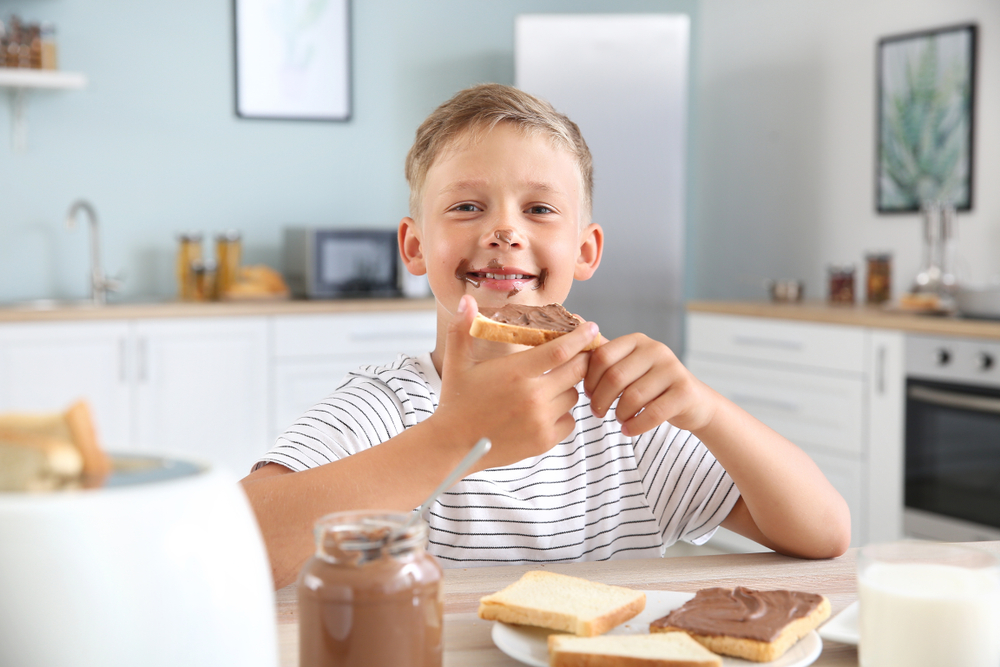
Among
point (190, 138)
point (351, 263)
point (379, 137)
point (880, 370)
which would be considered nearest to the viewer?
point (880, 370)

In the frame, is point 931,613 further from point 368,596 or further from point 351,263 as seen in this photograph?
point 351,263

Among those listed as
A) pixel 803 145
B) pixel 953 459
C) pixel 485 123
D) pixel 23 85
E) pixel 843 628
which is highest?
pixel 23 85

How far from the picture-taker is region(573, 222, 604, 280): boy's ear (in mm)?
1316

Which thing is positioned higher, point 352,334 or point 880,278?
point 880,278

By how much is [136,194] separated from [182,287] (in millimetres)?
383

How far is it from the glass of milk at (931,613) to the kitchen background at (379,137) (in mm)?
2647

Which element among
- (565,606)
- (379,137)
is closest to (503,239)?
(565,606)

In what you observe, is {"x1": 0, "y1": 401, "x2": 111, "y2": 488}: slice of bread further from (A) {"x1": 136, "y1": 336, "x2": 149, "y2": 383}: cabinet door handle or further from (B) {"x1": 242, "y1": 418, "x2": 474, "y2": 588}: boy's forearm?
(A) {"x1": 136, "y1": 336, "x2": 149, "y2": 383}: cabinet door handle

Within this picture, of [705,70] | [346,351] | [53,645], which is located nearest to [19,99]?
[346,351]

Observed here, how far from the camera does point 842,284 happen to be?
3256mm

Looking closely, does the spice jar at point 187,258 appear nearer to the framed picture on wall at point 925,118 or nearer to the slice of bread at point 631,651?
the framed picture on wall at point 925,118

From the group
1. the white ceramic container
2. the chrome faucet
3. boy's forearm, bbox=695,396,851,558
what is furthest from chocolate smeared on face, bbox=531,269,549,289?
the chrome faucet

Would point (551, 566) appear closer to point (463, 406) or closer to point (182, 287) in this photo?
point (463, 406)

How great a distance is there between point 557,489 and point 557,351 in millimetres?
391
